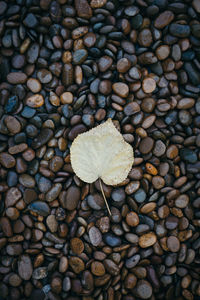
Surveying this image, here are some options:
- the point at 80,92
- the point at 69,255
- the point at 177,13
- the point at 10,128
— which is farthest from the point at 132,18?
the point at 69,255

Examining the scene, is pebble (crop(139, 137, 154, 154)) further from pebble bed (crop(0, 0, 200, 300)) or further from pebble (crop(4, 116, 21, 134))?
pebble (crop(4, 116, 21, 134))

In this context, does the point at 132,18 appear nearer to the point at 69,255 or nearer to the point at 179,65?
the point at 179,65

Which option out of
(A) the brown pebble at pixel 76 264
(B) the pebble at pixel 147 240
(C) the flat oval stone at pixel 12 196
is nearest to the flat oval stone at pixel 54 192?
(C) the flat oval stone at pixel 12 196

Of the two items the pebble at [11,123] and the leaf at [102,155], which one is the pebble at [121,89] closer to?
the leaf at [102,155]

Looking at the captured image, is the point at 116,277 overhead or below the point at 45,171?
below

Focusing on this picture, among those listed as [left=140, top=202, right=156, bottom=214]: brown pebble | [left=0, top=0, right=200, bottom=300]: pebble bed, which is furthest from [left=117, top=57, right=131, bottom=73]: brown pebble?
[left=140, top=202, right=156, bottom=214]: brown pebble

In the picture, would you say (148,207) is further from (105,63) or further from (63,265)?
(105,63)

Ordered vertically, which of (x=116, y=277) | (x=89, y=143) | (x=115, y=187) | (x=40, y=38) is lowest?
(x=116, y=277)
